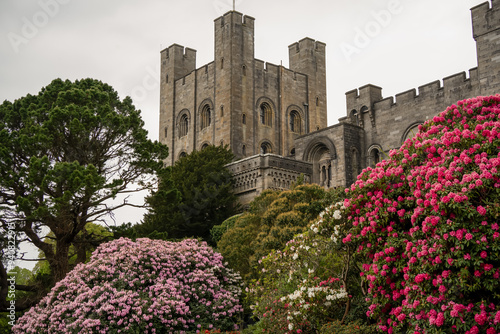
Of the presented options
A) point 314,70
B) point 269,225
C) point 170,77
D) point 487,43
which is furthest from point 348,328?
point 170,77

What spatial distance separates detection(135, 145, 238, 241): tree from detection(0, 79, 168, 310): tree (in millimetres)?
3577

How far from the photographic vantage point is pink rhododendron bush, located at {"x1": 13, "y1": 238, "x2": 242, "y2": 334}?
14.3 m

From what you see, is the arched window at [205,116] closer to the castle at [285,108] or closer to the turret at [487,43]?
the castle at [285,108]

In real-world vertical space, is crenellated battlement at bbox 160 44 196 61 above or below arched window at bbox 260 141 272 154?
above

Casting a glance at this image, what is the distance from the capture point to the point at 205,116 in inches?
1746

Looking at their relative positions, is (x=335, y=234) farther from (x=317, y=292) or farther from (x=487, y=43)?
(x=487, y=43)

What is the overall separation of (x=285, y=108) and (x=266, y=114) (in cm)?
184

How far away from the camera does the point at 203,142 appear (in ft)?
142

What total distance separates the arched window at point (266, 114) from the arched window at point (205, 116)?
4.07m

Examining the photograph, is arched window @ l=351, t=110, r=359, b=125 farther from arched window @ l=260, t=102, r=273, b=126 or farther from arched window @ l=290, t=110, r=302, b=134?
arched window @ l=290, t=110, r=302, b=134

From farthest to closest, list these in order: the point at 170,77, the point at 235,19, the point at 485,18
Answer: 1. the point at 170,77
2. the point at 235,19
3. the point at 485,18

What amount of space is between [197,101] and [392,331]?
36.5 m

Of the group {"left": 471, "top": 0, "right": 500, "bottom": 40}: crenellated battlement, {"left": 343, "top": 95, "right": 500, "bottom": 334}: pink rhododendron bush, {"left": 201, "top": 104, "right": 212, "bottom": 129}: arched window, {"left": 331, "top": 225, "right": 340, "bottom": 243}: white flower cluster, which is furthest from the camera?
{"left": 201, "top": 104, "right": 212, "bottom": 129}: arched window

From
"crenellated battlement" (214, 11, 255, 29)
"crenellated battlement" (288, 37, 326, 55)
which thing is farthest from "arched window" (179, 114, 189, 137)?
"crenellated battlement" (288, 37, 326, 55)
